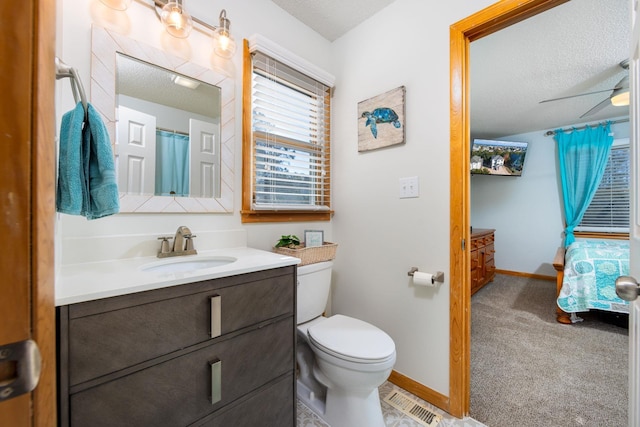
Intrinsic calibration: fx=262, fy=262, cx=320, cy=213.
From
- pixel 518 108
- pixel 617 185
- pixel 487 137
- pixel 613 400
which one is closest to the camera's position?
pixel 613 400

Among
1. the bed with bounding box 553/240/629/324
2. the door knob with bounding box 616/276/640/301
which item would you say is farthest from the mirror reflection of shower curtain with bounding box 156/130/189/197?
the bed with bounding box 553/240/629/324

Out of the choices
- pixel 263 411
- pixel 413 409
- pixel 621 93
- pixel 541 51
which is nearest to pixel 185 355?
pixel 263 411

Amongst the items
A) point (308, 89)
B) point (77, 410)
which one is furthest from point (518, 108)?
point (77, 410)

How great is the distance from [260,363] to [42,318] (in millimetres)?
879

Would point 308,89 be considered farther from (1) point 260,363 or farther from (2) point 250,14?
(1) point 260,363

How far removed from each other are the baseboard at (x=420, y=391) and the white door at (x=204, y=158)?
1.56 metres

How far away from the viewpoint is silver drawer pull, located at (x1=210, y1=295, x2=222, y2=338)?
909 mm

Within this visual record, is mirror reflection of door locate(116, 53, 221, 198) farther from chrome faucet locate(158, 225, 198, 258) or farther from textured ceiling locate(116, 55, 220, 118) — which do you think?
chrome faucet locate(158, 225, 198, 258)

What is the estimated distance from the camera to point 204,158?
1.42 meters

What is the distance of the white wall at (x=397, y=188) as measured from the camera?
147cm

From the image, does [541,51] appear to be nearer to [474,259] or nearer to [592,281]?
[592,281]

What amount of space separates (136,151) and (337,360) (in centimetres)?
135

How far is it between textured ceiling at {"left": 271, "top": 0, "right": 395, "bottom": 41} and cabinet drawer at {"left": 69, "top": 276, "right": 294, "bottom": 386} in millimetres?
1761

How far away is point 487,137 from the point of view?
454 centimetres
